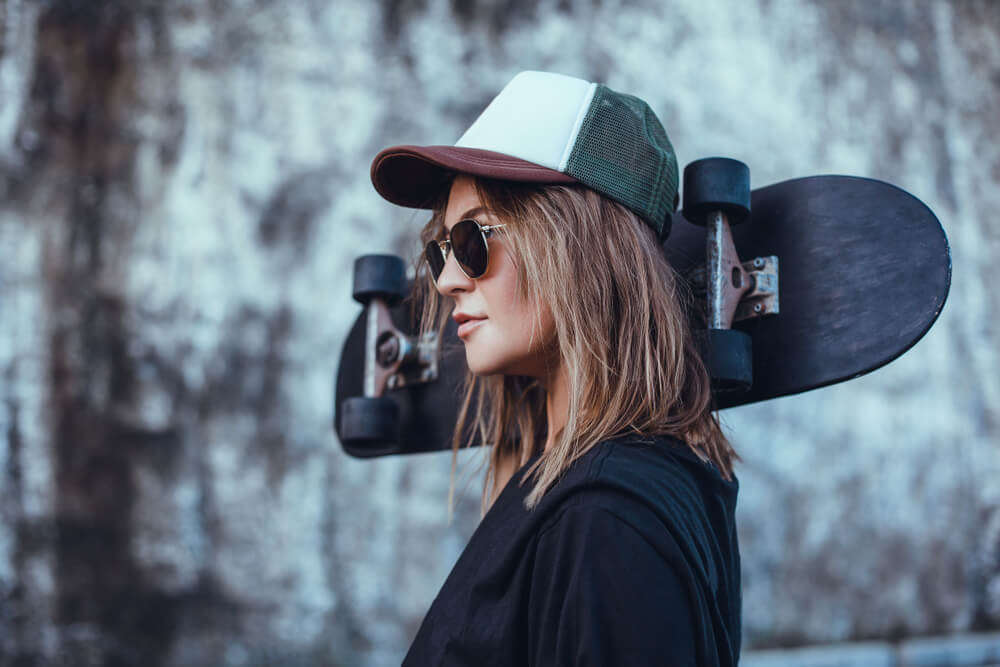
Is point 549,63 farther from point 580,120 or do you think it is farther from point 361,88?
point 580,120

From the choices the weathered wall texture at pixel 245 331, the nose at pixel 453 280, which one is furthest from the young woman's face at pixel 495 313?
the weathered wall texture at pixel 245 331

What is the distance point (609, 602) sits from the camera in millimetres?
850

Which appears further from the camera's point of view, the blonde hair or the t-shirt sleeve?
the blonde hair

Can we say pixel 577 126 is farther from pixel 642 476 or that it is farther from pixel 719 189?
pixel 642 476

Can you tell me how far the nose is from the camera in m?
1.22

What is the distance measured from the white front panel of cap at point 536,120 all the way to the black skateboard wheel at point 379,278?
0.58m

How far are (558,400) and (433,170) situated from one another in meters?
0.42

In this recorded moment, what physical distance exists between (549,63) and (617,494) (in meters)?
4.18

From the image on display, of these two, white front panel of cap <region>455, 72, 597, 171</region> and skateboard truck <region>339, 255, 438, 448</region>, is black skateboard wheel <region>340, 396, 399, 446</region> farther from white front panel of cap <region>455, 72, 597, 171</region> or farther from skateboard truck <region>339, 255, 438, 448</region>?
white front panel of cap <region>455, 72, 597, 171</region>

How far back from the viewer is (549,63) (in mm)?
4723

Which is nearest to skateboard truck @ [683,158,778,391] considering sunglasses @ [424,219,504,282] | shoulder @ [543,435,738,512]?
shoulder @ [543,435,738,512]

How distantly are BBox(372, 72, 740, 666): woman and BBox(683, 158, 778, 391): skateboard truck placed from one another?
0.14 ft

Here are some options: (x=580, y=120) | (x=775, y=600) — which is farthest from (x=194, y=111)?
(x=775, y=600)

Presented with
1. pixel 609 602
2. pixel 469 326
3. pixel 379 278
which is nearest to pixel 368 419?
pixel 379 278
